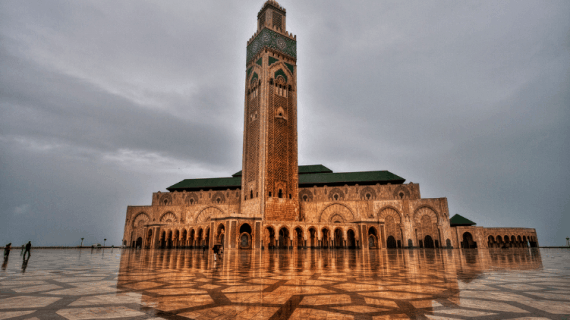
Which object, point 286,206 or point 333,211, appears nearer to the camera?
point 286,206

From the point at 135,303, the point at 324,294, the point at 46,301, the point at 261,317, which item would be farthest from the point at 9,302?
the point at 324,294

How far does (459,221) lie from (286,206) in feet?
81.1

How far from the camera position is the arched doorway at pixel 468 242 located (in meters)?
35.8

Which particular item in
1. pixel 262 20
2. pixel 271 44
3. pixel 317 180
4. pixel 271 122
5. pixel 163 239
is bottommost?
pixel 163 239

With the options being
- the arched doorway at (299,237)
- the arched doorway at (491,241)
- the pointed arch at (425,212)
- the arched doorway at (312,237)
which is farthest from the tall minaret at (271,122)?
the arched doorway at (491,241)

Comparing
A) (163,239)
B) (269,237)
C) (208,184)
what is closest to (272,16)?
(208,184)

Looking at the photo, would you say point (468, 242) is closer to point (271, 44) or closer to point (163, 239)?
point (271, 44)

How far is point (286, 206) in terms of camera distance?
32.0 metres

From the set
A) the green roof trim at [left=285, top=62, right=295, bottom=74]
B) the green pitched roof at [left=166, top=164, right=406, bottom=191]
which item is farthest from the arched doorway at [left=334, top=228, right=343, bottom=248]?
the green roof trim at [left=285, top=62, right=295, bottom=74]

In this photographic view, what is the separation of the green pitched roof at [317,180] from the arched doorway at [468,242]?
10.2 m

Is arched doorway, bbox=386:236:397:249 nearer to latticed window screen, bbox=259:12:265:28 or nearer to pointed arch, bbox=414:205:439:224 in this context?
pointed arch, bbox=414:205:439:224

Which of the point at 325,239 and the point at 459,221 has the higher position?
the point at 459,221

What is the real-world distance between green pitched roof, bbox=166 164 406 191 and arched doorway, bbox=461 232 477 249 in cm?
1017

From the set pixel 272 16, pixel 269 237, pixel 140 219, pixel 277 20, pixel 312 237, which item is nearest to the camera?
pixel 269 237
